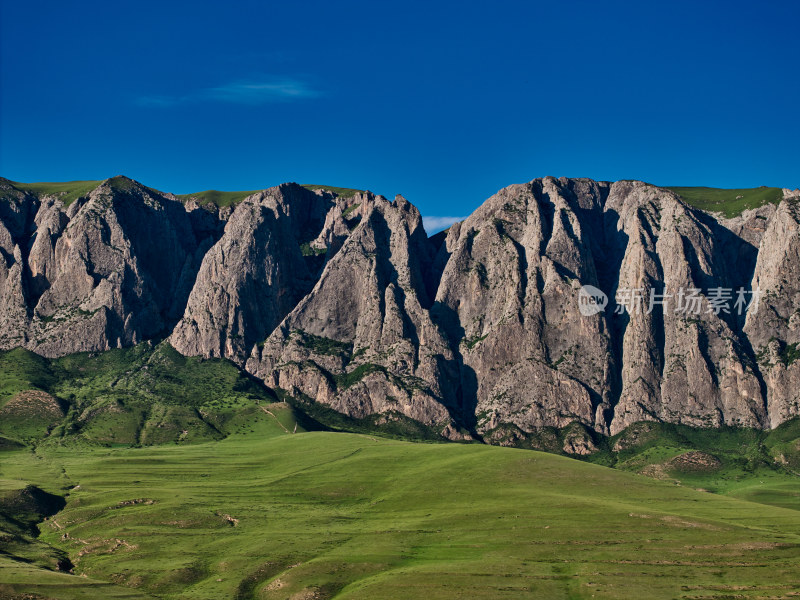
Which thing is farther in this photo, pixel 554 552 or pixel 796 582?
pixel 554 552

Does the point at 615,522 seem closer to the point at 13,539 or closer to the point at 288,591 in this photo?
the point at 288,591

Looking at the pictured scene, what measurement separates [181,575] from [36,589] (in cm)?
2910

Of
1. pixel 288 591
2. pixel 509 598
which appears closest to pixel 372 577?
pixel 288 591

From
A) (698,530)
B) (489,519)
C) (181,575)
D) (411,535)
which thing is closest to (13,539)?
(181,575)

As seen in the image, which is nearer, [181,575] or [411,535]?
[181,575]

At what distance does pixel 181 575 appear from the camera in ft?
508

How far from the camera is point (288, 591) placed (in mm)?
146125

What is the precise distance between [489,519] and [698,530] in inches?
1665

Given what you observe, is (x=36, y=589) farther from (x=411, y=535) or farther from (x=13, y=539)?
(x=411, y=535)

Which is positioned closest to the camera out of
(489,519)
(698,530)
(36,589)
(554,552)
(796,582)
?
(36,589)

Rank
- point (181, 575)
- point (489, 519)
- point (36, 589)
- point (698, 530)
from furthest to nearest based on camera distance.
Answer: point (489, 519), point (698, 530), point (181, 575), point (36, 589)

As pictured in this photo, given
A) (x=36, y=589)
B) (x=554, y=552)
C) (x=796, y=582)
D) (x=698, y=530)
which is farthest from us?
(x=698, y=530)

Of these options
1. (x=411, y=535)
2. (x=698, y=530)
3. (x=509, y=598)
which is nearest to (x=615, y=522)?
(x=698, y=530)

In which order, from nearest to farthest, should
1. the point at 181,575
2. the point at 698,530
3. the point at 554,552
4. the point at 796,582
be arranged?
the point at 796,582, the point at 181,575, the point at 554,552, the point at 698,530
